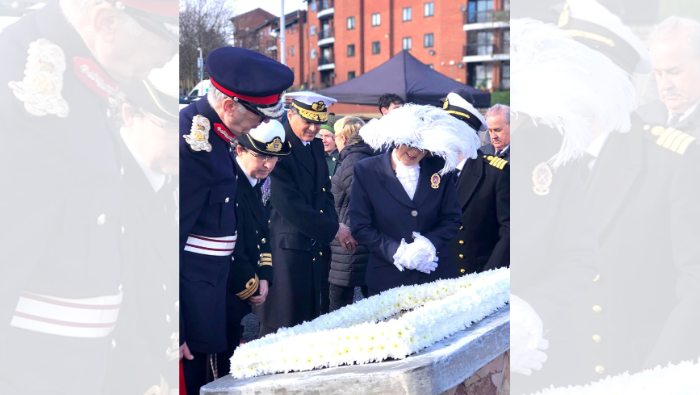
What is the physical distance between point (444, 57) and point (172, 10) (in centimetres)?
5630

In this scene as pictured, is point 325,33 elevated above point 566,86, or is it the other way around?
point 325,33

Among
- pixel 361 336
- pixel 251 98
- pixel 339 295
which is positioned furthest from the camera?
pixel 339 295

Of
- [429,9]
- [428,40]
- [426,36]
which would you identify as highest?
[429,9]

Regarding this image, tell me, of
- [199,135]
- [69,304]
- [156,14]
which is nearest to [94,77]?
[156,14]

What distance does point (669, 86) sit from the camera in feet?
4.80

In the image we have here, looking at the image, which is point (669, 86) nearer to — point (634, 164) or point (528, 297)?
Answer: point (634, 164)

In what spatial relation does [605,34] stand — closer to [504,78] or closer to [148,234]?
[148,234]

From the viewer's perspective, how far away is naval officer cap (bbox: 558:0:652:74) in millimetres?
1456

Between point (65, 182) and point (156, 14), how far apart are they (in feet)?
1.43

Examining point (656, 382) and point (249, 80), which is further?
point (249, 80)

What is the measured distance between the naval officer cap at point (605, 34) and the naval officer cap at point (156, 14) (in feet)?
2.94

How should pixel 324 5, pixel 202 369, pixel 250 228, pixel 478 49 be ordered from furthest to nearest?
pixel 324 5
pixel 478 49
pixel 250 228
pixel 202 369

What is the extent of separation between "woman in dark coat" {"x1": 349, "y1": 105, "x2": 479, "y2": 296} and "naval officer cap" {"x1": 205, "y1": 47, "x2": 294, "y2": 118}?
3.05 ft

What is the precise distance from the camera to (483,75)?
57656 millimetres
